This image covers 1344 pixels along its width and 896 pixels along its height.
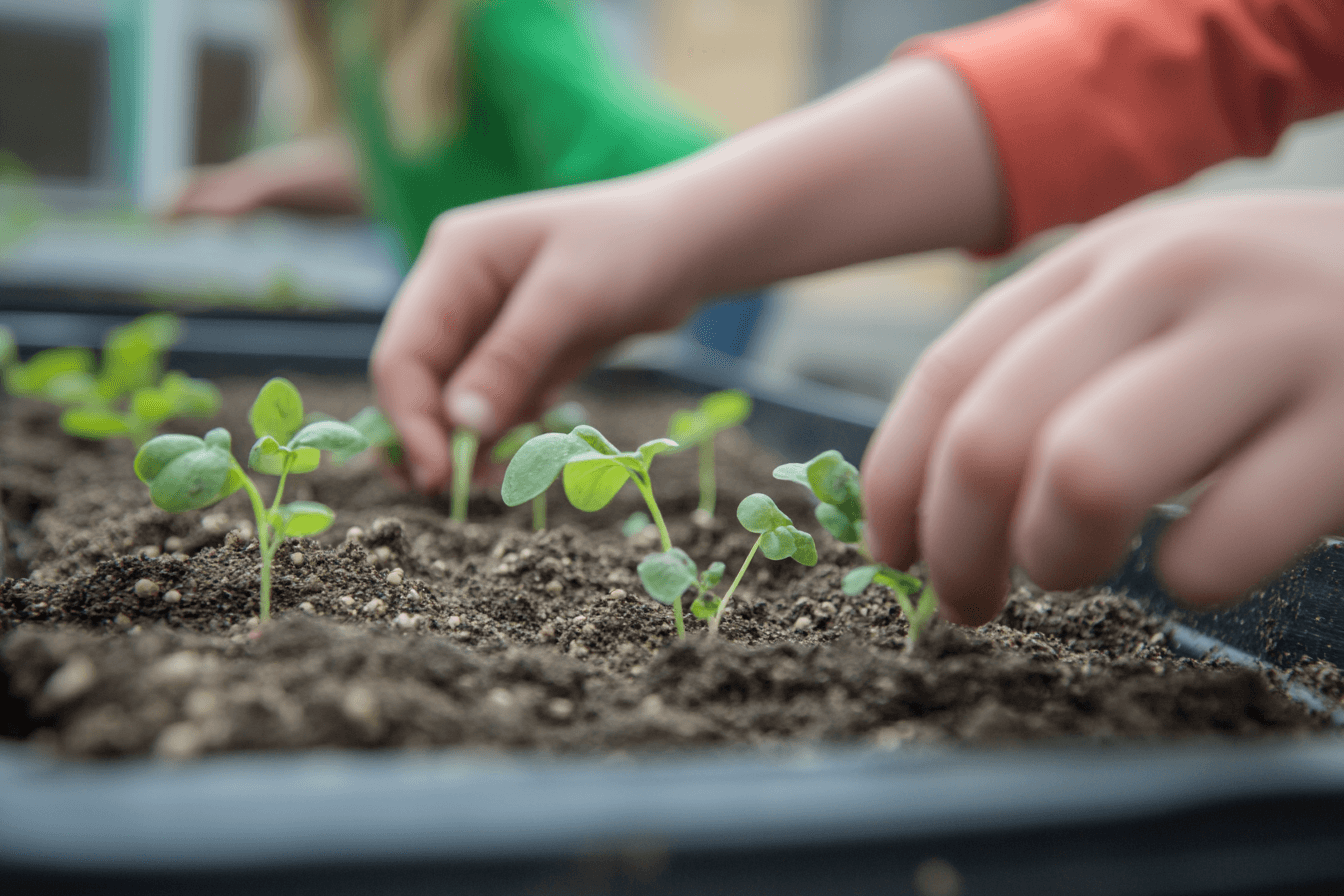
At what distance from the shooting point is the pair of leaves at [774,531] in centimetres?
61

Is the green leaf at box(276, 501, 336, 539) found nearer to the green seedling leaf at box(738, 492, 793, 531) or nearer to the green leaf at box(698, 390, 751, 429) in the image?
the green seedling leaf at box(738, 492, 793, 531)

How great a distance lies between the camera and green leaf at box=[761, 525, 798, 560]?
612 mm

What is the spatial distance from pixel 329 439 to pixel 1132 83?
33.8 inches

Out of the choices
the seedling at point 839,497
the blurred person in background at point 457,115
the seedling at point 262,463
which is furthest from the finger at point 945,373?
the blurred person in background at point 457,115

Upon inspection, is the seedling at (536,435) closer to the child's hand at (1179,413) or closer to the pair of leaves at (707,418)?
the pair of leaves at (707,418)

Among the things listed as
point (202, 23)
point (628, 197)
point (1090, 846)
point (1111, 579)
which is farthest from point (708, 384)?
point (202, 23)

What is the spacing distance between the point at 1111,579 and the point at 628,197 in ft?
2.03

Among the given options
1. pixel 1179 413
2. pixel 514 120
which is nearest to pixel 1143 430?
pixel 1179 413

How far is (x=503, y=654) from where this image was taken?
572 millimetres

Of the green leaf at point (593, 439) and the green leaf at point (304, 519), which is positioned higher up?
the green leaf at point (593, 439)

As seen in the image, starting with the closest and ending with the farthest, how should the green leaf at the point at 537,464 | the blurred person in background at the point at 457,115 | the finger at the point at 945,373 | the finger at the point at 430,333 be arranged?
the finger at the point at 945,373
the green leaf at the point at 537,464
the finger at the point at 430,333
the blurred person in background at the point at 457,115

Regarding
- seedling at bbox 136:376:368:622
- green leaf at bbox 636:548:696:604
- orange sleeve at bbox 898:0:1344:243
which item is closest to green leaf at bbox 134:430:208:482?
seedling at bbox 136:376:368:622

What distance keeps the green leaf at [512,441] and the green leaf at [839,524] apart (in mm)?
453

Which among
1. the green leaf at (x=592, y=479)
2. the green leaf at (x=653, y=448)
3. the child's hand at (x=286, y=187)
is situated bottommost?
the green leaf at (x=592, y=479)
